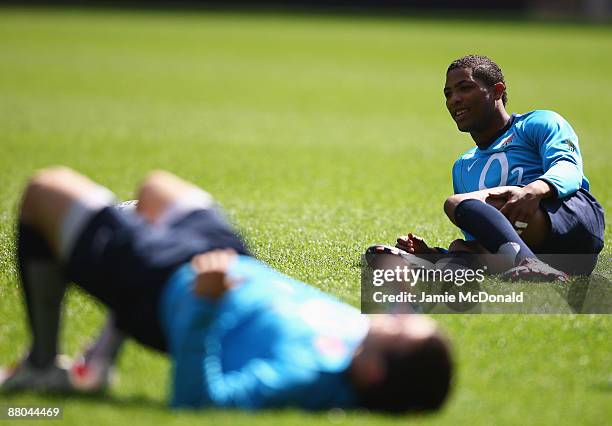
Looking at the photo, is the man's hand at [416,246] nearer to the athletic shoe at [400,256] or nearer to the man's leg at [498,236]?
the athletic shoe at [400,256]

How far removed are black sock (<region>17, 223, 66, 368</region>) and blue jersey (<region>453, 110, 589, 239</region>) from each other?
293cm

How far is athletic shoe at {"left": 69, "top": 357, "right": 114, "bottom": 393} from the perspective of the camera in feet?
12.7

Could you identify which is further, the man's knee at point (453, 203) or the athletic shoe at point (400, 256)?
the athletic shoe at point (400, 256)

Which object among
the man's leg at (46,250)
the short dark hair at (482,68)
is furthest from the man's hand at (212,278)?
the short dark hair at (482,68)

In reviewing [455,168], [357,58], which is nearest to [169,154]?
[455,168]

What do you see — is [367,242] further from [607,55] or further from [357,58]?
[607,55]

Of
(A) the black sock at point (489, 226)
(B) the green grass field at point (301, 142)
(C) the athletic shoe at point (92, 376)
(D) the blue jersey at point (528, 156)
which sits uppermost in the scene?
(D) the blue jersey at point (528, 156)

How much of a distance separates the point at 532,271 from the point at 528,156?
948mm

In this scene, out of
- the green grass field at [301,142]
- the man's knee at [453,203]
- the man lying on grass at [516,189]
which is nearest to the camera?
the green grass field at [301,142]

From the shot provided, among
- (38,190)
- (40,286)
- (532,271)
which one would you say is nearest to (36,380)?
→ (40,286)

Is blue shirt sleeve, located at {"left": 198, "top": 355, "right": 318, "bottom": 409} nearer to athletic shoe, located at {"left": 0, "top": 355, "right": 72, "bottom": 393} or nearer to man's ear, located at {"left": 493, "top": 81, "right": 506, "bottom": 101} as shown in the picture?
athletic shoe, located at {"left": 0, "top": 355, "right": 72, "bottom": 393}

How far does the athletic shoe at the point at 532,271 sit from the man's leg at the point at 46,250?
2.45 metres

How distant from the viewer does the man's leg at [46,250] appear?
12.7 ft

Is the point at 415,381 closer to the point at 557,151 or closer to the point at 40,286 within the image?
the point at 40,286
